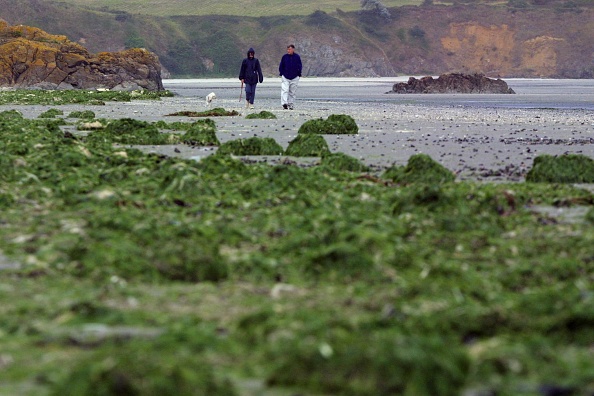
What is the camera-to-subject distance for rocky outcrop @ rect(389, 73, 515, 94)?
82.4 metres

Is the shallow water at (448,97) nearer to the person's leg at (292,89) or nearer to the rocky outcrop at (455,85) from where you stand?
the rocky outcrop at (455,85)

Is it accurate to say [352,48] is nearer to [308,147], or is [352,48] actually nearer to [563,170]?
[308,147]

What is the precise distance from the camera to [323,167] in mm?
12734

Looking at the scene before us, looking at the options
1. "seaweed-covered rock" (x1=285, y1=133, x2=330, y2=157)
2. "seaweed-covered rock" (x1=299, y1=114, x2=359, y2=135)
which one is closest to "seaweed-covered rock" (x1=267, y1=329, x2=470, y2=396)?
"seaweed-covered rock" (x1=285, y1=133, x2=330, y2=157)

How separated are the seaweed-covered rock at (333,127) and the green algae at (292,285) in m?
10.7

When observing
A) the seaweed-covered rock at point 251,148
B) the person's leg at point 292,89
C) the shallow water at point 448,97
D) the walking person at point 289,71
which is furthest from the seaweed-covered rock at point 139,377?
the shallow water at point 448,97

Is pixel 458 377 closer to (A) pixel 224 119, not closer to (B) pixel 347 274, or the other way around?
Result: (B) pixel 347 274

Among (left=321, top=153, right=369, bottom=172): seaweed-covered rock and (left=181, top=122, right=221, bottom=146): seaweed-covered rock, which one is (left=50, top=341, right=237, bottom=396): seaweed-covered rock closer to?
(left=321, top=153, right=369, bottom=172): seaweed-covered rock

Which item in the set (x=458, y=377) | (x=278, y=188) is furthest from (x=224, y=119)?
(x=458, y=377)

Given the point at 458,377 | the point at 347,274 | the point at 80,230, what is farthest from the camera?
the point at 80,230

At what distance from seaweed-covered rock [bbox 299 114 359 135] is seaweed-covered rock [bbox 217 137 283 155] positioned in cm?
529

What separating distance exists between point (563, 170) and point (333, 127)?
9759mm

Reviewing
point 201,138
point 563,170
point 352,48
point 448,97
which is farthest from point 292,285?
point 352,48

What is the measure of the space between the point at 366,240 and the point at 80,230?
2.54 meters
